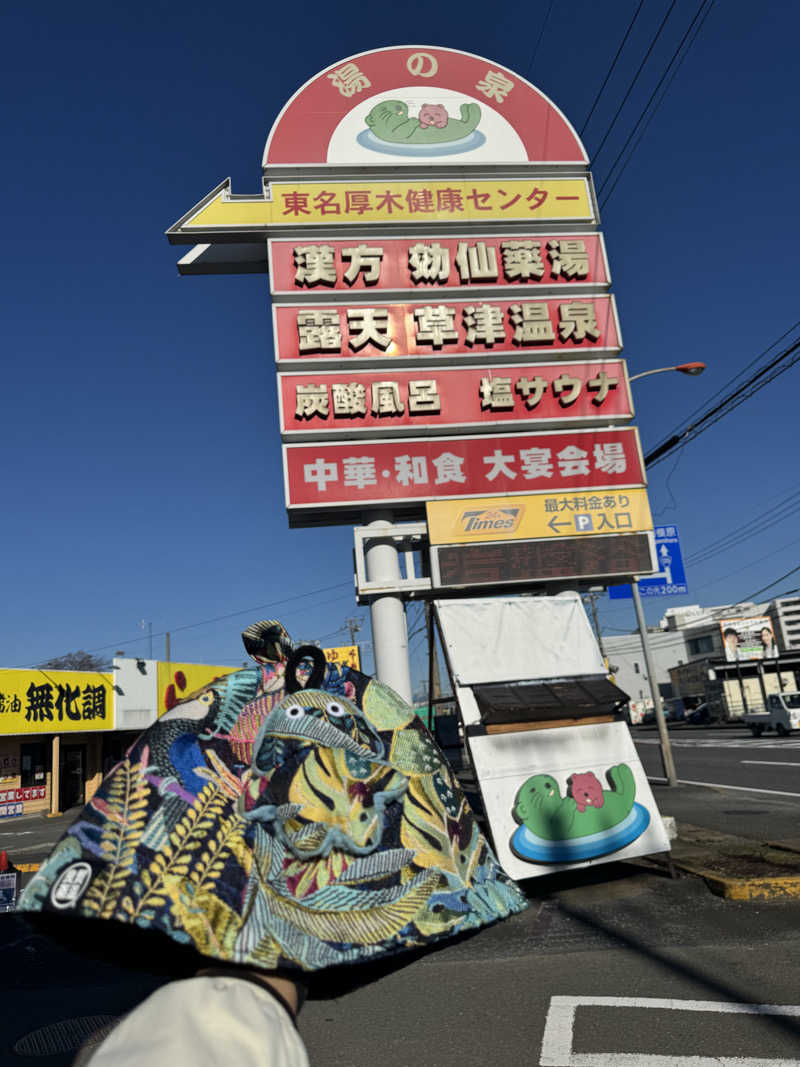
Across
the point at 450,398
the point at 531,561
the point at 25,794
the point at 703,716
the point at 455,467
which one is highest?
the point at 450,398

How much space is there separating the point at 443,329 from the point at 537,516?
3091 millimetres

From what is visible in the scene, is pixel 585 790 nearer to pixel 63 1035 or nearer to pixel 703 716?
pixel 63 1035

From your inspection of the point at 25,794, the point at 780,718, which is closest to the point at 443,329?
the point at 25,794

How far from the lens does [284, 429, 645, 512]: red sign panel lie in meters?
10.2

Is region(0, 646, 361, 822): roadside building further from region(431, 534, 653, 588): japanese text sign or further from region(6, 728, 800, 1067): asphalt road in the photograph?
region(6, 728, 800, 1067): asphalt road

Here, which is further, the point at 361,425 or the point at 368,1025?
the point at 361,425

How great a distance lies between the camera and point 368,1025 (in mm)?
4535

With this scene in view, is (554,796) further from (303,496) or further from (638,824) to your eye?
(303,496)

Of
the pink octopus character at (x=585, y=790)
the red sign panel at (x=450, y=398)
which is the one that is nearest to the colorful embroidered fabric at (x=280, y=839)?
the pink octopus character at (x=585, y=790)

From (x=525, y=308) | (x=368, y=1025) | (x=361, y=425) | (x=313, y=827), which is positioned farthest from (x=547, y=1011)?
(x=525, y=308)

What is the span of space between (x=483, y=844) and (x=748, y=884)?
626 centimetres

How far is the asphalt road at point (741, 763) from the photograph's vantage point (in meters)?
15.4

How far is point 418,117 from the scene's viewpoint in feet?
38.8

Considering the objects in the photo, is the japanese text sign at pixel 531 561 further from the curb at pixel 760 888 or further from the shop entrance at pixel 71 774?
the shop entrance at pixel 71 774
